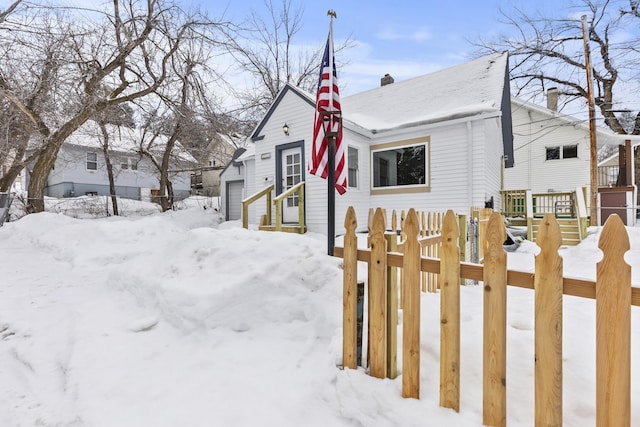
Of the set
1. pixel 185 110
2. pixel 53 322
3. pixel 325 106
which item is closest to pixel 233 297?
pixel 53 322

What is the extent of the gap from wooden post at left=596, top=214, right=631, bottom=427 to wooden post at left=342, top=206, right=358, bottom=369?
4.11 feet

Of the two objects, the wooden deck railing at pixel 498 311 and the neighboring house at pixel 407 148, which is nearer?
the wooden deck railing at pixel 498 311

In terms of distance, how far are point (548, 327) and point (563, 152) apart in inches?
766

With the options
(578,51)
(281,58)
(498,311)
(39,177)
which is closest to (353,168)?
(498,311)

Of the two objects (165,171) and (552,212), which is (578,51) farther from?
(165,171)

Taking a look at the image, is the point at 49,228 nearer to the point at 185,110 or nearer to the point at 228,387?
the point at 185,110

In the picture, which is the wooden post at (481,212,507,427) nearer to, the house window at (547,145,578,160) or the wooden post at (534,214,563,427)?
the wooden post at (534,214,563,427)

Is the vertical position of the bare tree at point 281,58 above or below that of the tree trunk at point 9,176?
above

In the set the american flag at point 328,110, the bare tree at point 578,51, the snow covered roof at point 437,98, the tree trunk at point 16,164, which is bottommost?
the american flag at point 328,110

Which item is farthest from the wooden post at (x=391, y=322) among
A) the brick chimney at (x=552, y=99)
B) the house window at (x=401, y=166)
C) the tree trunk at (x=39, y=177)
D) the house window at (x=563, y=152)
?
the brick chimney at (x=552, y=99)

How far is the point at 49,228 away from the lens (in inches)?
311

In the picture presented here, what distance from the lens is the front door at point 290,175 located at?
10258mm

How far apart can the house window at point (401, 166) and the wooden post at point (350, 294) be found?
7878 millimetres

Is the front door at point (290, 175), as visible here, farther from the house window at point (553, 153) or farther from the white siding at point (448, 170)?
the house window at point (553, 153)
